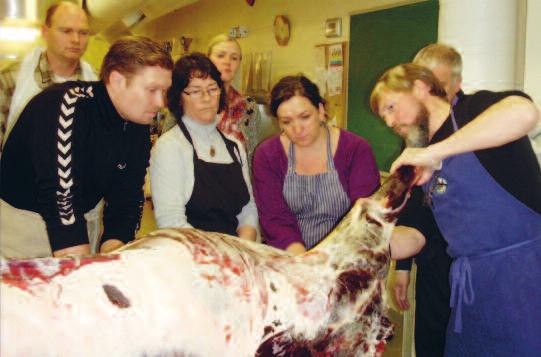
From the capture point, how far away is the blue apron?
1296 mm

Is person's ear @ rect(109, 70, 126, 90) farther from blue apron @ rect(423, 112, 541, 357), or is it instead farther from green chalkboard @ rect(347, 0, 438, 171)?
green chalkboard @ rect(347, 0, 438, 171)

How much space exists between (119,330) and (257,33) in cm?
501

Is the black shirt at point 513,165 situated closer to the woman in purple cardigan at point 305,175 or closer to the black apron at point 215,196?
the woman in purple cardigan at point 305,175

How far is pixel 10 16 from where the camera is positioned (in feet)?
5.46

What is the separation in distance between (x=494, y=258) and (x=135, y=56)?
1.07m

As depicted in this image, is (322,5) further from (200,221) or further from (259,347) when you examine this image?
(259,347)

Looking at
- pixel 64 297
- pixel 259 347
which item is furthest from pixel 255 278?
pixel 64 297

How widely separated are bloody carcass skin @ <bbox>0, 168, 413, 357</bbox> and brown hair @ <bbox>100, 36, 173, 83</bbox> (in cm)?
64

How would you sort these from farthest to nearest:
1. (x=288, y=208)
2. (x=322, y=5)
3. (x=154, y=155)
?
1. (x=322, y=5)
2. (x=288, y=208)
3. (x=154, y=155)

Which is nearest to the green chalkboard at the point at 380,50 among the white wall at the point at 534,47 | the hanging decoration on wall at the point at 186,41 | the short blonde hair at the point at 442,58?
the white wall at the point at 534,47

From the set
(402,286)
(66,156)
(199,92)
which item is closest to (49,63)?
(199,92)

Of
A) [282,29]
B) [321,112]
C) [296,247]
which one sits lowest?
[296,247]

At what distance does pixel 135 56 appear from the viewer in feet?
4.42

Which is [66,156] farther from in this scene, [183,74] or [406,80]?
[406,80]
